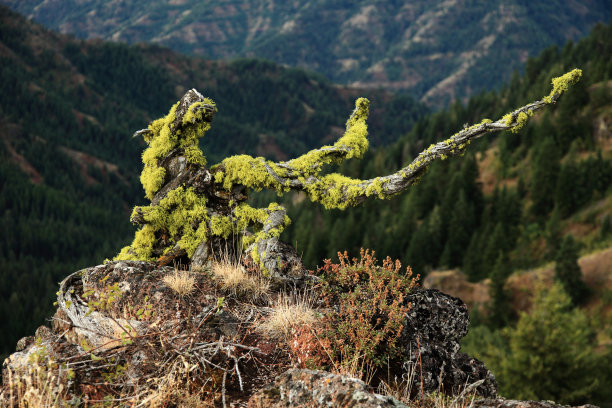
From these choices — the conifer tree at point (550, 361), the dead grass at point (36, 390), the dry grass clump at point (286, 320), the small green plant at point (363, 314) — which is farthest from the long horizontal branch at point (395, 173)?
the conifer tree at point (550, 361)

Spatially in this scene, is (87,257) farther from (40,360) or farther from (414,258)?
(40,360)

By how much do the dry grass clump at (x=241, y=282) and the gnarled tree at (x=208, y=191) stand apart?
1.38ft

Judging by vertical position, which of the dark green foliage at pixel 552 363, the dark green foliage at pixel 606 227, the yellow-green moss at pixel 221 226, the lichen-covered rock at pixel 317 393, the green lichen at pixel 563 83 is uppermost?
Result: the dark green foliage at pixel 606 227

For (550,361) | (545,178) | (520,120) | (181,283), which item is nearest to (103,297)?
(181,283)

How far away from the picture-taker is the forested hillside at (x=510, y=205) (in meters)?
74.2

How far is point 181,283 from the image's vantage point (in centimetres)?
662

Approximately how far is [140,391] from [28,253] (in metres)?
171

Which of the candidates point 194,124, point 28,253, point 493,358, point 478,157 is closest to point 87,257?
point 28,253

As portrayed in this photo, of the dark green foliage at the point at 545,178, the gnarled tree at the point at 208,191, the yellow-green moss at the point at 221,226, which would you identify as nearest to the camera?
the gnarled tree at the point at 208,191

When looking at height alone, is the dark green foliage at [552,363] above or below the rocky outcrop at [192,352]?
below

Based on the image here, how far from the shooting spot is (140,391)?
4.82 m

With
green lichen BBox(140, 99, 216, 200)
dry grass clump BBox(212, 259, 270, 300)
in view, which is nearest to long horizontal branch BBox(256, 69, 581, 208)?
green lichen BBox(140, 99, 216, 200)

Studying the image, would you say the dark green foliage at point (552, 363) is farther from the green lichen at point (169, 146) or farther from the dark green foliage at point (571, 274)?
the green lichen at point (169, 146)

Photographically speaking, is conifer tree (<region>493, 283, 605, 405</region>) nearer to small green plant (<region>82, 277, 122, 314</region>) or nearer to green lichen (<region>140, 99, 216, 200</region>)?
green lichen (<region>140, 99, 216, 200</region>)
